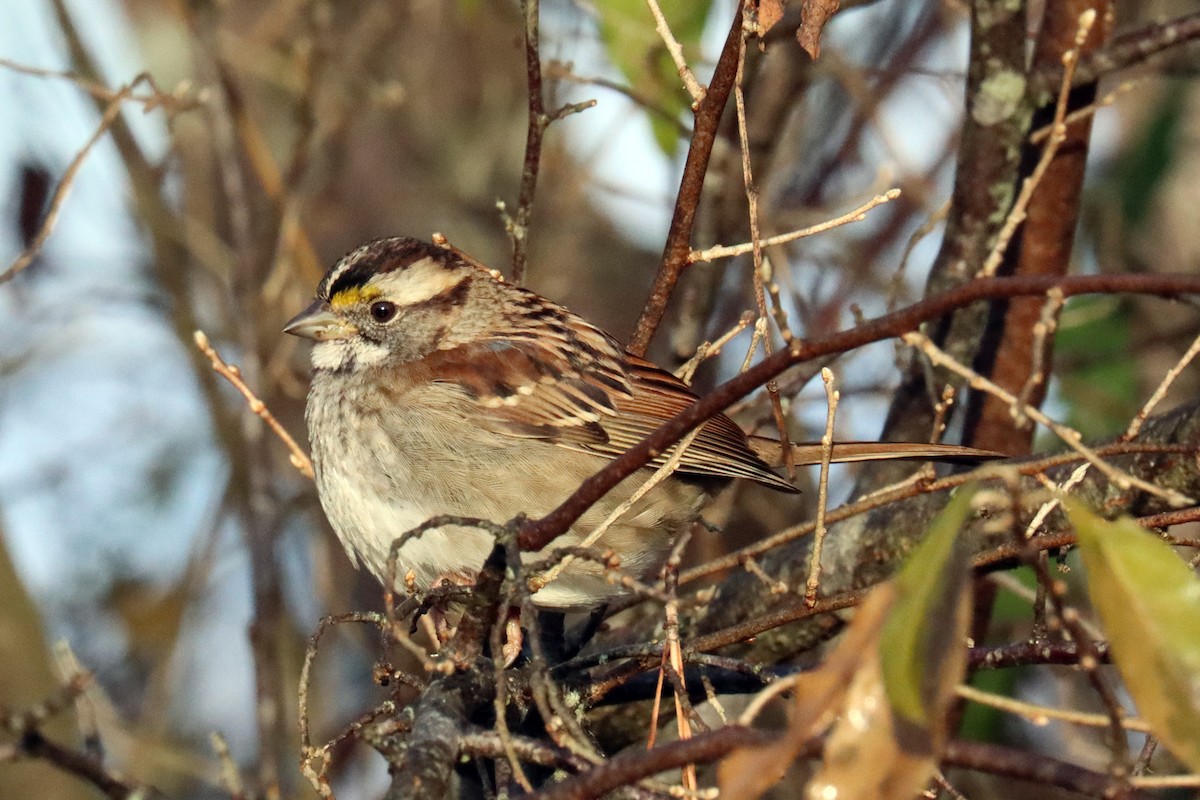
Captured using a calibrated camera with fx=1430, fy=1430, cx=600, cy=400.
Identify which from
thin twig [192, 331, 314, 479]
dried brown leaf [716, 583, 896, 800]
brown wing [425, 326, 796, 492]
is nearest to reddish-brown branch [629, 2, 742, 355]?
brown wing [425, 326, 796, 492]

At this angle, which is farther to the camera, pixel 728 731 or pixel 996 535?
pixel 996 535

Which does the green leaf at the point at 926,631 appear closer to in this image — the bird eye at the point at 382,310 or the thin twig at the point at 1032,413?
the thin twig at the point at 1032,413

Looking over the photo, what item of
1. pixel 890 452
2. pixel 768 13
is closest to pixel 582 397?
pixel 890 452

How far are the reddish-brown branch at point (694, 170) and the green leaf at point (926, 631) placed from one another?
1238 mm

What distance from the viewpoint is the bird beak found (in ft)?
11.4

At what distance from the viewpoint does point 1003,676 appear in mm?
4066

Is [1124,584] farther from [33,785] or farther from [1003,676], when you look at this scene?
[33,785]

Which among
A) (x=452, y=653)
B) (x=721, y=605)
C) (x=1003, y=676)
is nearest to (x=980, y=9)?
(x=721, y=605)

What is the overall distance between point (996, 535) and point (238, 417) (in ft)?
9.81

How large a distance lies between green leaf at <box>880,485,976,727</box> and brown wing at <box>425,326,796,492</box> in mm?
2043

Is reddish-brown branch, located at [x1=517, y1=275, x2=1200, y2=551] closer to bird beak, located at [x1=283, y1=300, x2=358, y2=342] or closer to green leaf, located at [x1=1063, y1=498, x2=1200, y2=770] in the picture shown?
green leaf, located at [x1=1063, y1=498, x2=1200, y2=770]

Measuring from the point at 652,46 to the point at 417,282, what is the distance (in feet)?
2.67

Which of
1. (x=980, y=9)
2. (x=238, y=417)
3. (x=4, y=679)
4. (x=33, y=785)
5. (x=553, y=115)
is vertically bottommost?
(x=33, y=785)

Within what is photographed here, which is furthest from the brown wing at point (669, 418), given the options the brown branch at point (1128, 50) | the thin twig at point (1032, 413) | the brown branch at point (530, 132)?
the thin twig at point (1032, 413)
